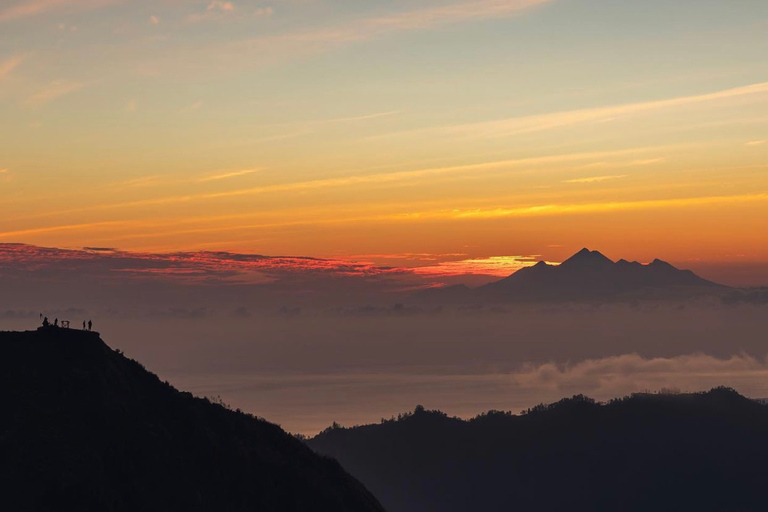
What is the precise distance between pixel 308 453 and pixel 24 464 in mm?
41331

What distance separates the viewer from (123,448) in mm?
85750

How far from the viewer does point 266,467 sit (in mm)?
99938

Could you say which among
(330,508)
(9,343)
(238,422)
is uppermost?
(9,343)

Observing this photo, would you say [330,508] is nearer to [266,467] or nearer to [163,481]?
[266,467]

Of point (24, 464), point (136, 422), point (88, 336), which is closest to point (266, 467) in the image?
point (136, 422)

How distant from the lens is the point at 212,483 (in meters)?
91.8

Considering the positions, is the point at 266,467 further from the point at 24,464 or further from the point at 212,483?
the point at 24,464

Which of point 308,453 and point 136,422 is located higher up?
point 136,422

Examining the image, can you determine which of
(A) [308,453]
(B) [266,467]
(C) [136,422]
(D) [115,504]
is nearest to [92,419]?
(C) [136,422]

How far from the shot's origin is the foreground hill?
255ft

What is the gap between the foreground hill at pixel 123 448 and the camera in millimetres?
77812

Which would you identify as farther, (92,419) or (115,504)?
(92,419)

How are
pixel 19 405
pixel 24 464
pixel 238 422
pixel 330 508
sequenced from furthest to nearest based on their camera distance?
pixel 238 422 < pixel 330 508 < pixel 19 405 < pixel 24 464

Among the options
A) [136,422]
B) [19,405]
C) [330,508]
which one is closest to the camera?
[19,405]
